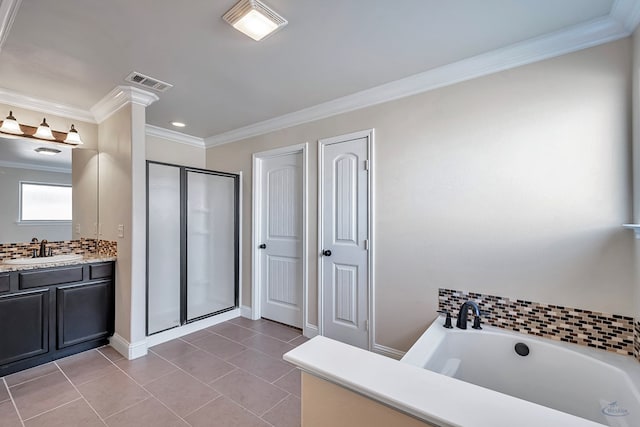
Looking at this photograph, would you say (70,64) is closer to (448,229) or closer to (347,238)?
(347,238)

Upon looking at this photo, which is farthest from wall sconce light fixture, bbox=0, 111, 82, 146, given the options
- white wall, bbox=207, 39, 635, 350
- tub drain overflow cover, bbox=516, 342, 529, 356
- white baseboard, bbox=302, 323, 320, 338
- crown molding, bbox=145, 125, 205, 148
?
tub drain overflow cover, bbox=516, 342, 529, 356

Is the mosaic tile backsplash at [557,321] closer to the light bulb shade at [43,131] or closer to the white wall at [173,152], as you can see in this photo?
the white wall at [173,152]

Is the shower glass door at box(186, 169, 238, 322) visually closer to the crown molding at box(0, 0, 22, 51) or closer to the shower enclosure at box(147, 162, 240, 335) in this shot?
the shower enclosure at box(147, 162, 240, 335)

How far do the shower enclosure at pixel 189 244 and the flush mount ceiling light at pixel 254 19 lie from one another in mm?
1866

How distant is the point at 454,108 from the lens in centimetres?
222

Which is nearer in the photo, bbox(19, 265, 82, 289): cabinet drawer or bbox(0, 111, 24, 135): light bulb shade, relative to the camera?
bbox(19, 265, 82, 289): cabinet drawer

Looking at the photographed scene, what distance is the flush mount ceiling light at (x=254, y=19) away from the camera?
60.9 inches

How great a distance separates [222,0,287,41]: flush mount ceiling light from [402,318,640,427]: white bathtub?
2062 millimetres

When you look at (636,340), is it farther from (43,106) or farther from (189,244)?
(43,106)

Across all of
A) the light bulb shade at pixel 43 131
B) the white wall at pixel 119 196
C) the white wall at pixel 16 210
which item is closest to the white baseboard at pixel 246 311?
the white wall at pixel 119 196

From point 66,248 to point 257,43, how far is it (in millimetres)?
2957

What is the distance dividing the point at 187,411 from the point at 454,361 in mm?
1829

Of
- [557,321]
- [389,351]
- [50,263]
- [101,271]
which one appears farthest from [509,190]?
[50,263]

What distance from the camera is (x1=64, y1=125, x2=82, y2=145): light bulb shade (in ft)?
9.51
